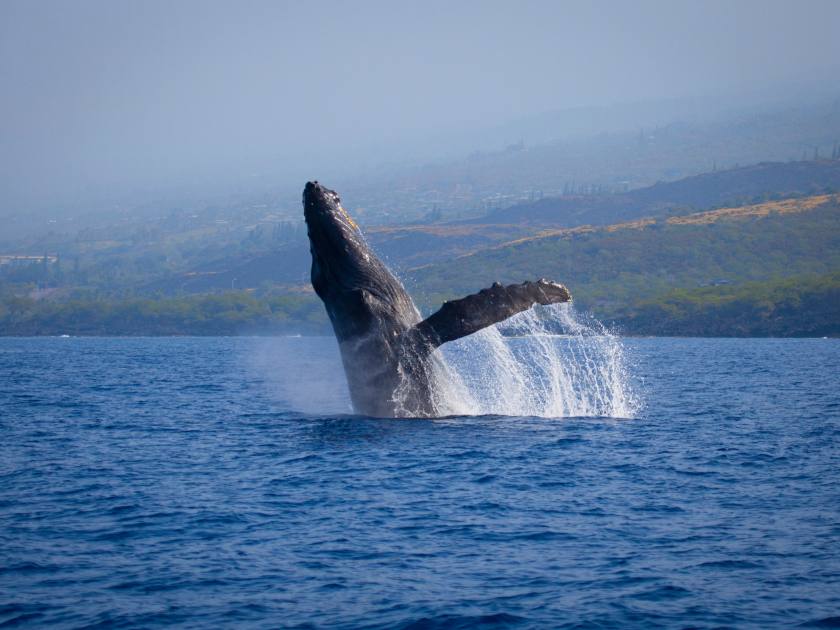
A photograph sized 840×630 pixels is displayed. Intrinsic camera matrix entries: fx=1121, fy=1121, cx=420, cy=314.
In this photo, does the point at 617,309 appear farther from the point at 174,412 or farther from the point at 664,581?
the point at 664,581

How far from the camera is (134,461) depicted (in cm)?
2436

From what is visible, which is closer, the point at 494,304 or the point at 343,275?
the point at 494,304

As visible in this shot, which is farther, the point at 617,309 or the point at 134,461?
the point at 617,309

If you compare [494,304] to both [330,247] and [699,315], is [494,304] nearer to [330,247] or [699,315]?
[330,247]

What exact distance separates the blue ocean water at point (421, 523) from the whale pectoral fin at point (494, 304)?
9.03 ft

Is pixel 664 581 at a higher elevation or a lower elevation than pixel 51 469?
lower

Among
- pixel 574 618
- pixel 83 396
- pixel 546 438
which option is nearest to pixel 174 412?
pixel 83 396

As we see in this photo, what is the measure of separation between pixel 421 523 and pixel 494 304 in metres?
5.90

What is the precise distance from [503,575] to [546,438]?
10797mm

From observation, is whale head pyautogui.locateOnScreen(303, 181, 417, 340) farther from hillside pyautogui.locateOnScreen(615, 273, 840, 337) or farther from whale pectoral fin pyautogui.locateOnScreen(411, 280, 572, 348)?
hillside pyautogui.locateOnScreen(615, 273, 840, 337)

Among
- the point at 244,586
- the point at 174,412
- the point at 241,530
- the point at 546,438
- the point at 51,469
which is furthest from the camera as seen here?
the point at 174,412

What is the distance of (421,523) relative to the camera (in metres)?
17.5

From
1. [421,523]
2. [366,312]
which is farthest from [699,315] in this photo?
[421,523]

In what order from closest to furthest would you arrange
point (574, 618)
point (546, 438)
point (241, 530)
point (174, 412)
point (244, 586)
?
point (574, 618) < point (244, 586) < point (241, 530) < point (546, 438) < point (174, 412)
